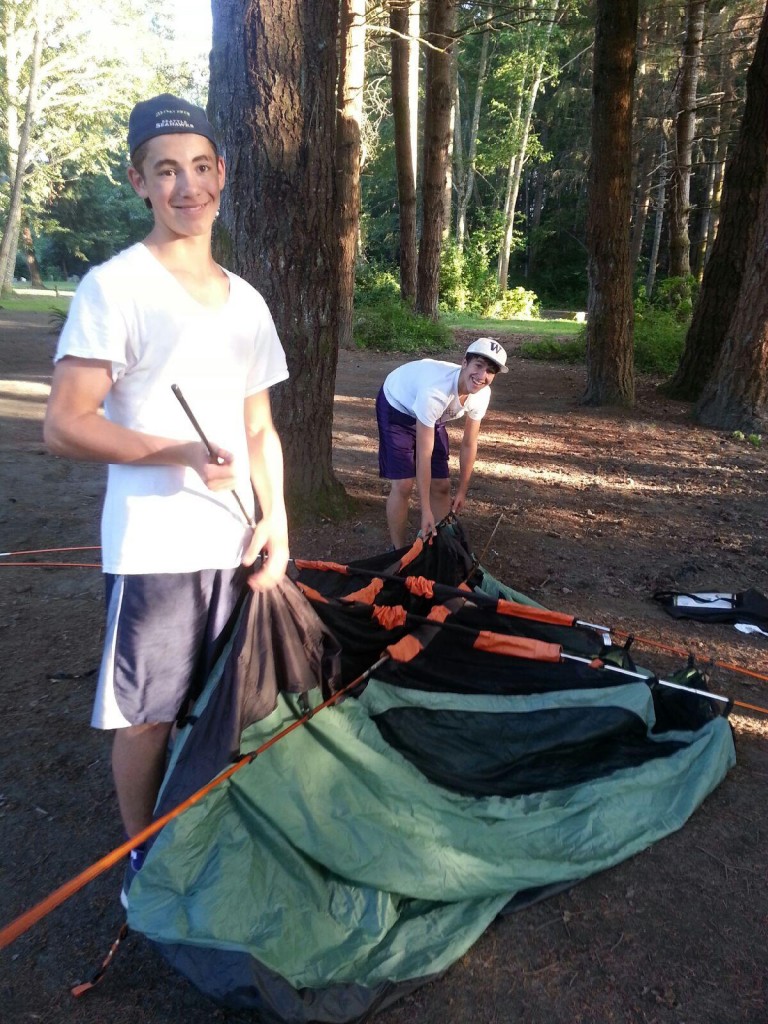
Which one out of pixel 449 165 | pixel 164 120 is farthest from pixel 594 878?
pixel 449 165

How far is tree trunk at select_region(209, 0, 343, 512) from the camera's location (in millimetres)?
4113

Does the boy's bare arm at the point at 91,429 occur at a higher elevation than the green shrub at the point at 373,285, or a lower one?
lower

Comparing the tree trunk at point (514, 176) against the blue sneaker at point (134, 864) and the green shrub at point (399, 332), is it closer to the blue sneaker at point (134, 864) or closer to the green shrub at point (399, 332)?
the green shrub at point (399, 332)

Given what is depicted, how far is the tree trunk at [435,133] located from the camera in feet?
43.2

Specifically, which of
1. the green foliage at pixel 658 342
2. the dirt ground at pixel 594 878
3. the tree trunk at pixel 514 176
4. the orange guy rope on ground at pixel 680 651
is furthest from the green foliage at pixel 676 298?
the tree trunk at pixel 514 176

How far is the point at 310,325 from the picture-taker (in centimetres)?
455

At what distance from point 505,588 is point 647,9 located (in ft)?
49.6

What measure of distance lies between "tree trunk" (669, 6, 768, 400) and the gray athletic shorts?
27.0 feet

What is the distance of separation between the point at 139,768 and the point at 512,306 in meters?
27.3

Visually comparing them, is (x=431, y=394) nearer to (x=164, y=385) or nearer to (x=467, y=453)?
(x=467, y=453)

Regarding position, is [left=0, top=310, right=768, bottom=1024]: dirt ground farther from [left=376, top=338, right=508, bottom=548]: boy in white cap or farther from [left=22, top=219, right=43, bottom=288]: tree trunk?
[left=22, top=219, right=43, bottom=288]: tree trunk

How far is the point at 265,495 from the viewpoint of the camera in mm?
2016

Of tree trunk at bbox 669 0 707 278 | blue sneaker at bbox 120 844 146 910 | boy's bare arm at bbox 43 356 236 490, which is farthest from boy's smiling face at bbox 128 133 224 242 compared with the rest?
tree trunk at bbox 669 0 707 278

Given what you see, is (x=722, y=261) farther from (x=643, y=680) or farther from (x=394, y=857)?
(x=394, y=857)
